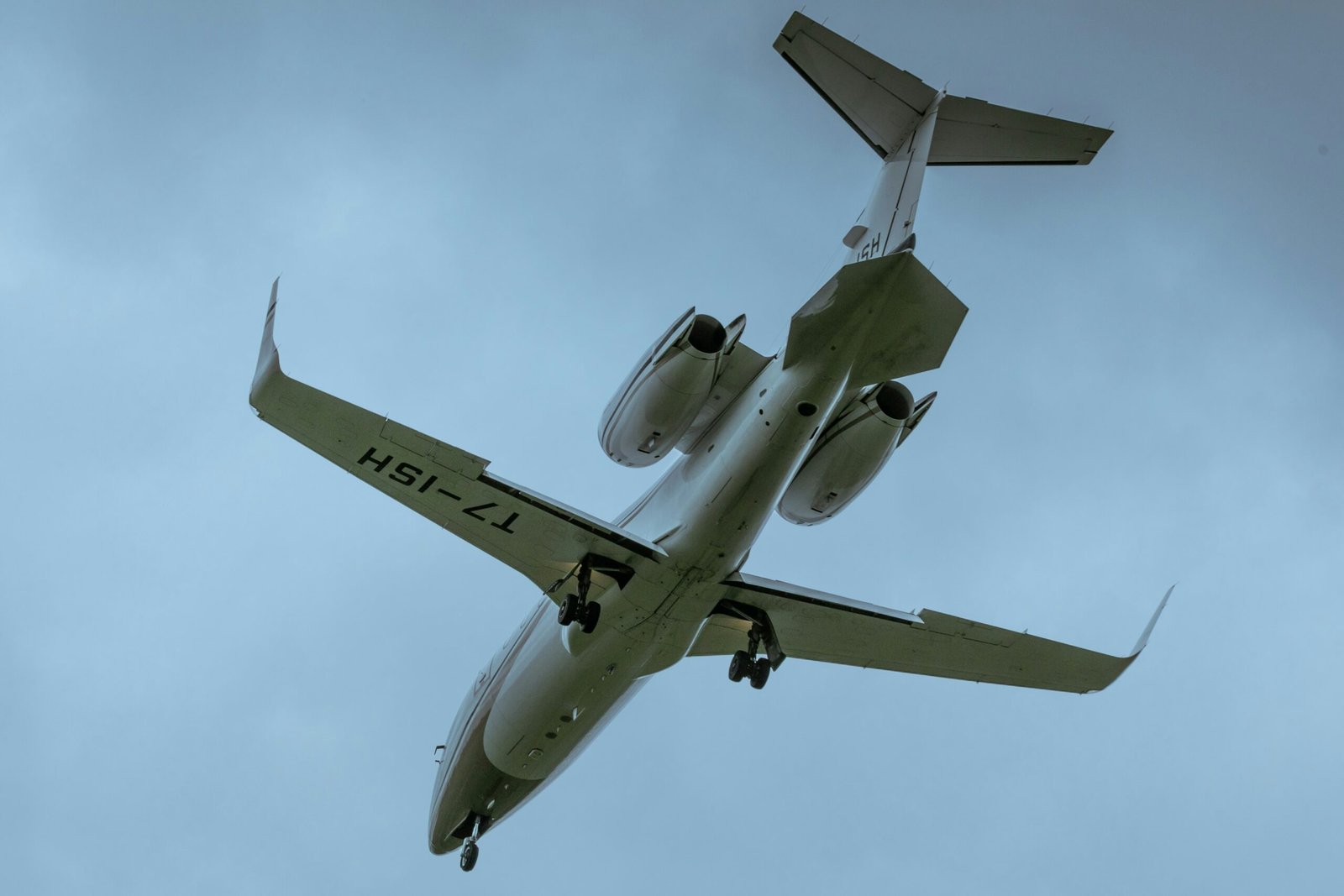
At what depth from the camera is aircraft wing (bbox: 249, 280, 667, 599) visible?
51.2 ft

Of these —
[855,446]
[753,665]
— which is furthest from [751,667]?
[855,446]

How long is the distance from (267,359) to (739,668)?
25.5 feet

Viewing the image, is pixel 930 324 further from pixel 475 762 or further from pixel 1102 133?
pixel 475 762

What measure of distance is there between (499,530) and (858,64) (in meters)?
7.61

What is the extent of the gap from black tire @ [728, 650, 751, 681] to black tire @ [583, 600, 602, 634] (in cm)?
228

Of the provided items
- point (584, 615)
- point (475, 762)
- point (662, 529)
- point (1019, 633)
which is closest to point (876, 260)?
point (662, 529)

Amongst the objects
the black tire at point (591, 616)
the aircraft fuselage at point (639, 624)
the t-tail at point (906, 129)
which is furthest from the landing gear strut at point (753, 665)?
the t-tail at point (906, 129)

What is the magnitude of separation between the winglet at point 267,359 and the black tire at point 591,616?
5030mm

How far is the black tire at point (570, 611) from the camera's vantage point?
17672 millimetres

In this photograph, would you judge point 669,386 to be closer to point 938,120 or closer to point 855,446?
point 855,446

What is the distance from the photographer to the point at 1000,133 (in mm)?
17562

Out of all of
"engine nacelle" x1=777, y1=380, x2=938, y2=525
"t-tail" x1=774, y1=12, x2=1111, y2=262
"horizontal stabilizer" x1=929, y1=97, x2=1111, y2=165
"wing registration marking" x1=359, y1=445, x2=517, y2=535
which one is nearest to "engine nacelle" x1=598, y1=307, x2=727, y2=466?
"engine nacelle" x1=777, y1=380, x2=938, y2=525

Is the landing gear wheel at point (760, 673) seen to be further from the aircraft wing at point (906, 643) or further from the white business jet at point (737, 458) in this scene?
the aircraft wing at point (906, 643)

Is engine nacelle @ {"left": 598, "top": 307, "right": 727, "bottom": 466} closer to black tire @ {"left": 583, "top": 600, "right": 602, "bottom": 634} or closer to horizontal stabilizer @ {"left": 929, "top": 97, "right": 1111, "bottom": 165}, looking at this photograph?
black tire @ {"left": 583, "top": 600, "right": 602, "bottom": 634}
